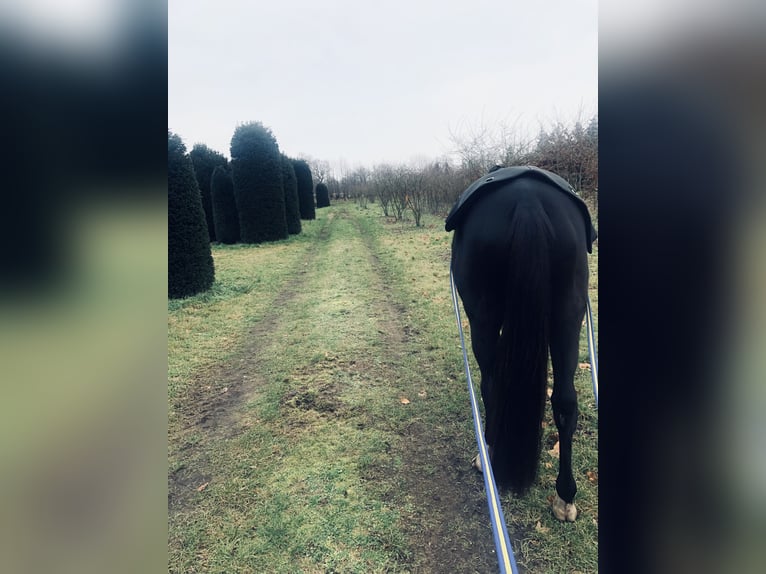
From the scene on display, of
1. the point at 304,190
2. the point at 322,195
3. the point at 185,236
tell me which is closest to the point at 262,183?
the point at 185,236

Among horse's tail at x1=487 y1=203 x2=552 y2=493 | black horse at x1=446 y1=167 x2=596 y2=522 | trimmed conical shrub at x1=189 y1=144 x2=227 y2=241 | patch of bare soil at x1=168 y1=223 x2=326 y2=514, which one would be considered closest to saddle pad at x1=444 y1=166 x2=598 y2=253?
black horse at x1=446 y1=167 x2=596 y2=522

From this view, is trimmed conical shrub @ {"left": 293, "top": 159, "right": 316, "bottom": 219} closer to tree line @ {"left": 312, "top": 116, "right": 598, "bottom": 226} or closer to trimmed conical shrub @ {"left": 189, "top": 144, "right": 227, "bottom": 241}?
tree line @ {"left": 312, "top": 116, "right": 598, "bottom": 226}

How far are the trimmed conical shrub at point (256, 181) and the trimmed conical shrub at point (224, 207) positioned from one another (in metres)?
0.55

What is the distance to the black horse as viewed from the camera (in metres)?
2.16

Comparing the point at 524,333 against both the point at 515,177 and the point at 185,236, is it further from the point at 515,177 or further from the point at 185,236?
the point at 185,236

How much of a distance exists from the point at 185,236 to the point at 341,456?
6.78 meters

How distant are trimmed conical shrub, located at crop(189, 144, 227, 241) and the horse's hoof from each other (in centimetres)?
1755

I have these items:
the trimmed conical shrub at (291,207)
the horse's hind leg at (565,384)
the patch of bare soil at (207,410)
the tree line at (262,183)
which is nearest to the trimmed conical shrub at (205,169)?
the tree line at (262,183)
